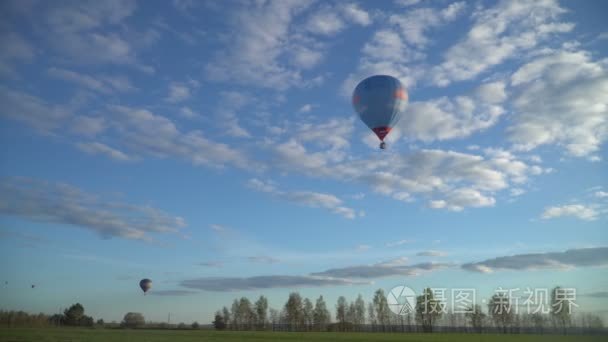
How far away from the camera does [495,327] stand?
170750mm

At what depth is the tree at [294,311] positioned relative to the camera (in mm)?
186125

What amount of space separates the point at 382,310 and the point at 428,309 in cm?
2635

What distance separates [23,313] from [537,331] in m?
182

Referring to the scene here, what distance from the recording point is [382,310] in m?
182

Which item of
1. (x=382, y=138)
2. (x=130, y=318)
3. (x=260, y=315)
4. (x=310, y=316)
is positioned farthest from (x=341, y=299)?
(x=382, y=138)

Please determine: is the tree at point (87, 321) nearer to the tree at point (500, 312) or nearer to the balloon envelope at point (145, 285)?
the balloon envelope at point (145, 285)

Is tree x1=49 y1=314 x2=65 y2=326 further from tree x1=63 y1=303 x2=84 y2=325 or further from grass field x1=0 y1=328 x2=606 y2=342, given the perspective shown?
grass field x1=0 y1=328 x2=606 y2=342

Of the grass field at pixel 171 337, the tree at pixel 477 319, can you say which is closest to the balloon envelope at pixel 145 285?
the grass field at pixel 171 337

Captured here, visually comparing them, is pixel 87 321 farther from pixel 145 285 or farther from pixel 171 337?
pixel 171 337

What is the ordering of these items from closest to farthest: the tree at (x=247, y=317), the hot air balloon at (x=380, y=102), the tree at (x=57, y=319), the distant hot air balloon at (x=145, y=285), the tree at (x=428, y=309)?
the hot air balloon at (x=380, y=102)
the distant hot air balloon at (x=145, y=285)
the tree at (x=428, y=309)
the tree at (x=57, y=319)
the tree at (x=247, y=317)

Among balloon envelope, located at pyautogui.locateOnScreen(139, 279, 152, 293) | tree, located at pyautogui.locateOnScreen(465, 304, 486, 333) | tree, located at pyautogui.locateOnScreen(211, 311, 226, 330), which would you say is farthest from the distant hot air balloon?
tree, located at pyautogui.locateOnScreen(465, 304, 486, 333)

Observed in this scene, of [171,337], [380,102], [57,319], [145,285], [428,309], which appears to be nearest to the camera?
[380,102]

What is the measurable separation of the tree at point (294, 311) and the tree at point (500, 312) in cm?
6997

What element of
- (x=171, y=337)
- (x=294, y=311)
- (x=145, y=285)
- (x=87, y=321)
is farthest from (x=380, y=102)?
(x=87, y=321)
